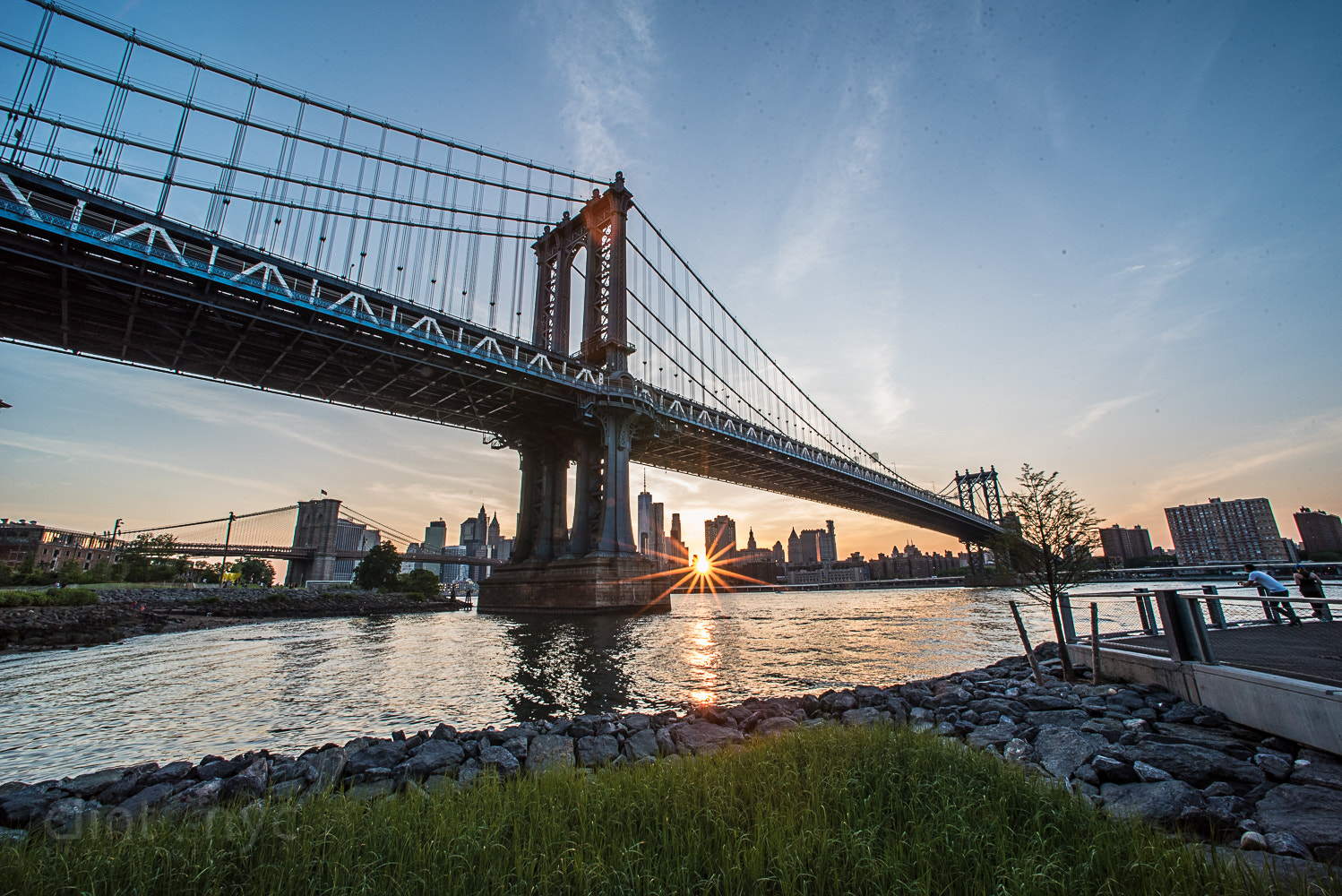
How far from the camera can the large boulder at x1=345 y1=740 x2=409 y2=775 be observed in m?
5.81

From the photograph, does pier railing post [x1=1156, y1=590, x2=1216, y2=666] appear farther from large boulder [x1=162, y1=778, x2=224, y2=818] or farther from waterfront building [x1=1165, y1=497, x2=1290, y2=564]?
waterfront building [x1=1165, y1=497, x2=1290, y2=564]

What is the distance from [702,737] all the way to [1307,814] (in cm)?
527

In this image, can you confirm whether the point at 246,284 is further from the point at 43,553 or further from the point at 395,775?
the point at 43,553

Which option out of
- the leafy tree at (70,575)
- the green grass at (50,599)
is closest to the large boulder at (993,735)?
the green grass at (50,599)

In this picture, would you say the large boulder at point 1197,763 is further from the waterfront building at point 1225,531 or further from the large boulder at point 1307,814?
the waterfront building at point 1225,531

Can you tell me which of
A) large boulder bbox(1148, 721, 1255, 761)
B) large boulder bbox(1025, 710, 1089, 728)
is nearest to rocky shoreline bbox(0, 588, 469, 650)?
large boulder bbox(1025, 710, 1089, 728)

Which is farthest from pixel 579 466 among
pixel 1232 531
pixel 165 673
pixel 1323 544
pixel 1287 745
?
pixel 1232 531

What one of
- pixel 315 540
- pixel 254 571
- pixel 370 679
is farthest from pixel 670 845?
pixel 315 540

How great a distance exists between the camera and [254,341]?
1202 inches

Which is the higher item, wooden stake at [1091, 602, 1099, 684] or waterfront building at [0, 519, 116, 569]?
waterfront building at [0, 519, 116, 569]

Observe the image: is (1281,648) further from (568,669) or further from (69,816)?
(69,816)

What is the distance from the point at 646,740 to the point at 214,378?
39.5 m

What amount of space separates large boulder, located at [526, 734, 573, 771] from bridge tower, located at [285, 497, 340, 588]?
104 meters

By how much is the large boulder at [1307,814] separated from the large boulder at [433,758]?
691 centimetres
